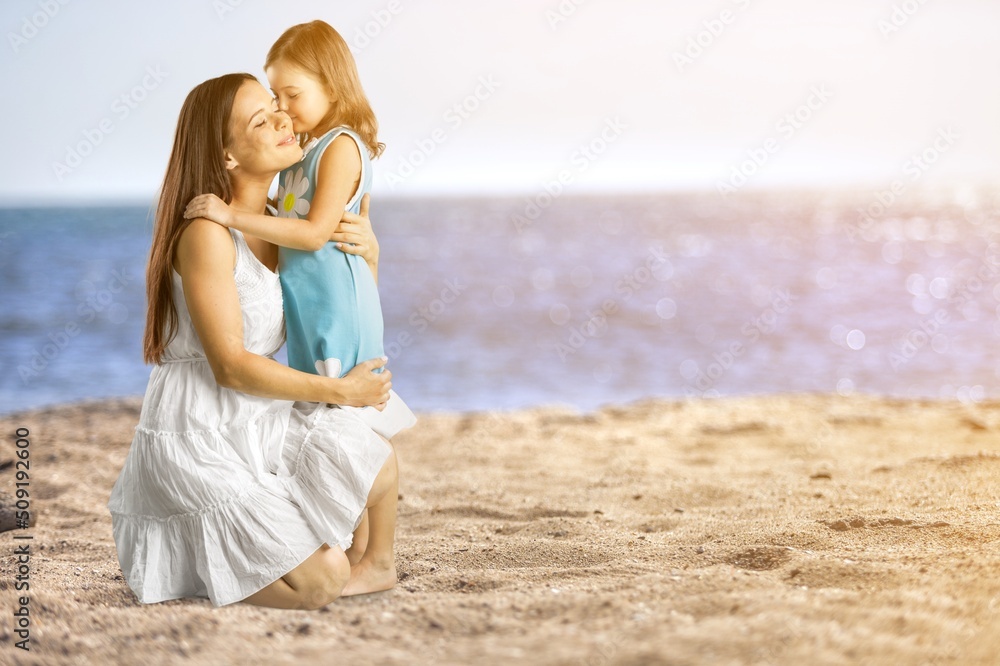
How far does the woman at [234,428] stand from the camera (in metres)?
2.65

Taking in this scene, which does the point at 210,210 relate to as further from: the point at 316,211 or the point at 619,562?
the point at 619,562

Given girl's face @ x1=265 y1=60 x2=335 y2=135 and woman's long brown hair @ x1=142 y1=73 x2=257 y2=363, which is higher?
girl's face @ x1=265 y1=60 x2=335 y2=135

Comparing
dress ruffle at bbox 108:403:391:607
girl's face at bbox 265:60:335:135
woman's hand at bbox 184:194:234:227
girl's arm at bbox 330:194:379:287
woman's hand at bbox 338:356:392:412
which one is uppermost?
girl's face at bbox 265:60:335:135

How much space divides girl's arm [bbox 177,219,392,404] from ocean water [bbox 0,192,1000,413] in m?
2.66

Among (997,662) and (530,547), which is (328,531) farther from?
(997,662)

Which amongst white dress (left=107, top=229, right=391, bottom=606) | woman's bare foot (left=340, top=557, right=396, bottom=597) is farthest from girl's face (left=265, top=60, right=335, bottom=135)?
woman's bare foot (left=340, top=557, right=396, bottom=597)

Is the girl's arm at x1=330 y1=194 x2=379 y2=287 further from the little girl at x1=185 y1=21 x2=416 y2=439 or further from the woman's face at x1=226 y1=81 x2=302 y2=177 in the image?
the woman's face at x1=226 y1=81 x2=302 y2=177

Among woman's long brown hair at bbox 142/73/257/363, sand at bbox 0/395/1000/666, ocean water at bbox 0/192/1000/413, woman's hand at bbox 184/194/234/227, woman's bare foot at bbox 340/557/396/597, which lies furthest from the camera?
ocean water at bbox 0/192/1000/413

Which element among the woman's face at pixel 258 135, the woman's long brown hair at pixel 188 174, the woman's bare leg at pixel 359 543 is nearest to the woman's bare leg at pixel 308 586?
the woman's bare leg at pixel 359 543

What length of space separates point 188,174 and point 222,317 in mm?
464

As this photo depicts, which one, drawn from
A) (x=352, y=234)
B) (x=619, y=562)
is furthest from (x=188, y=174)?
(x=619, y=562)

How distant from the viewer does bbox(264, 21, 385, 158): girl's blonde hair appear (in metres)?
2.89

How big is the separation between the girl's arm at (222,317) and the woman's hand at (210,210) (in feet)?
0.09

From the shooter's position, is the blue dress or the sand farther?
the blue dress
